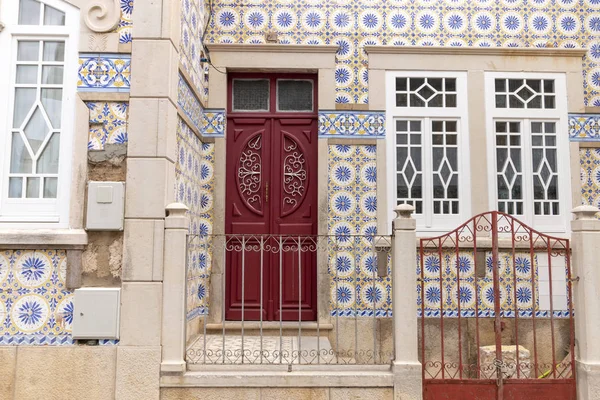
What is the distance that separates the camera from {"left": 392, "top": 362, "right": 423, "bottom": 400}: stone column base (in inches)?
173

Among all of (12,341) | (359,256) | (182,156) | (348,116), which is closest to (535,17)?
(348,116)

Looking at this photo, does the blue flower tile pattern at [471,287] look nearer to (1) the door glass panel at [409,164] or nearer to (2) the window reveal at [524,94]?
(1) the door glass panel at [409,164]

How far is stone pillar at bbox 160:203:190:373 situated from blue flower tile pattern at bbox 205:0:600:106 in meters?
2.99

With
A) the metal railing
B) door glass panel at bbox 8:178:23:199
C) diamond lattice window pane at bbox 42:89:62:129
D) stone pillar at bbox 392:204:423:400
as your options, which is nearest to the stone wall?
stone pillar at bbox 392:204:423:400

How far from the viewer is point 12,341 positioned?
14.6 feet

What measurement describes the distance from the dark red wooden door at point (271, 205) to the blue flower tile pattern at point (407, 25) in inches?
29.2

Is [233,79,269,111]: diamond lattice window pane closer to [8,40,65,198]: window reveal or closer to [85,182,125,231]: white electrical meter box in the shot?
[8,40,65,198]: window reveal

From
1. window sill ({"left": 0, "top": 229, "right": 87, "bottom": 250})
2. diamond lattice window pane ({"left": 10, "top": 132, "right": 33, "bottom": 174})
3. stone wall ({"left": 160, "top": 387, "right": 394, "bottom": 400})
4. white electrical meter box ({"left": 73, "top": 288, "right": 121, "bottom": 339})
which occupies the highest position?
diamond lattice window pane ({"left": 10, "top": 132, "right": 33, "bottom": 174})

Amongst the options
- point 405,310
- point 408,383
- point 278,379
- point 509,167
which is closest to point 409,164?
point 509,167

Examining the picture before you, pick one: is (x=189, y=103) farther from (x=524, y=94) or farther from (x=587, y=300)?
(x=587, y=300)

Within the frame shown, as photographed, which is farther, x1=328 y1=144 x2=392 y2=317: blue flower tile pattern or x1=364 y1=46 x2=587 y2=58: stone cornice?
x1=364 y1=46 x2=587 y2=58: stone cornice

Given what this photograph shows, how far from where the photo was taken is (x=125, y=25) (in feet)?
15.6

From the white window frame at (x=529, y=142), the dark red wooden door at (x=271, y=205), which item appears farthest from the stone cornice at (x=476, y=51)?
the dark red wooden door at (x=271, y=205)

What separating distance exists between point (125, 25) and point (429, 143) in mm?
3701
